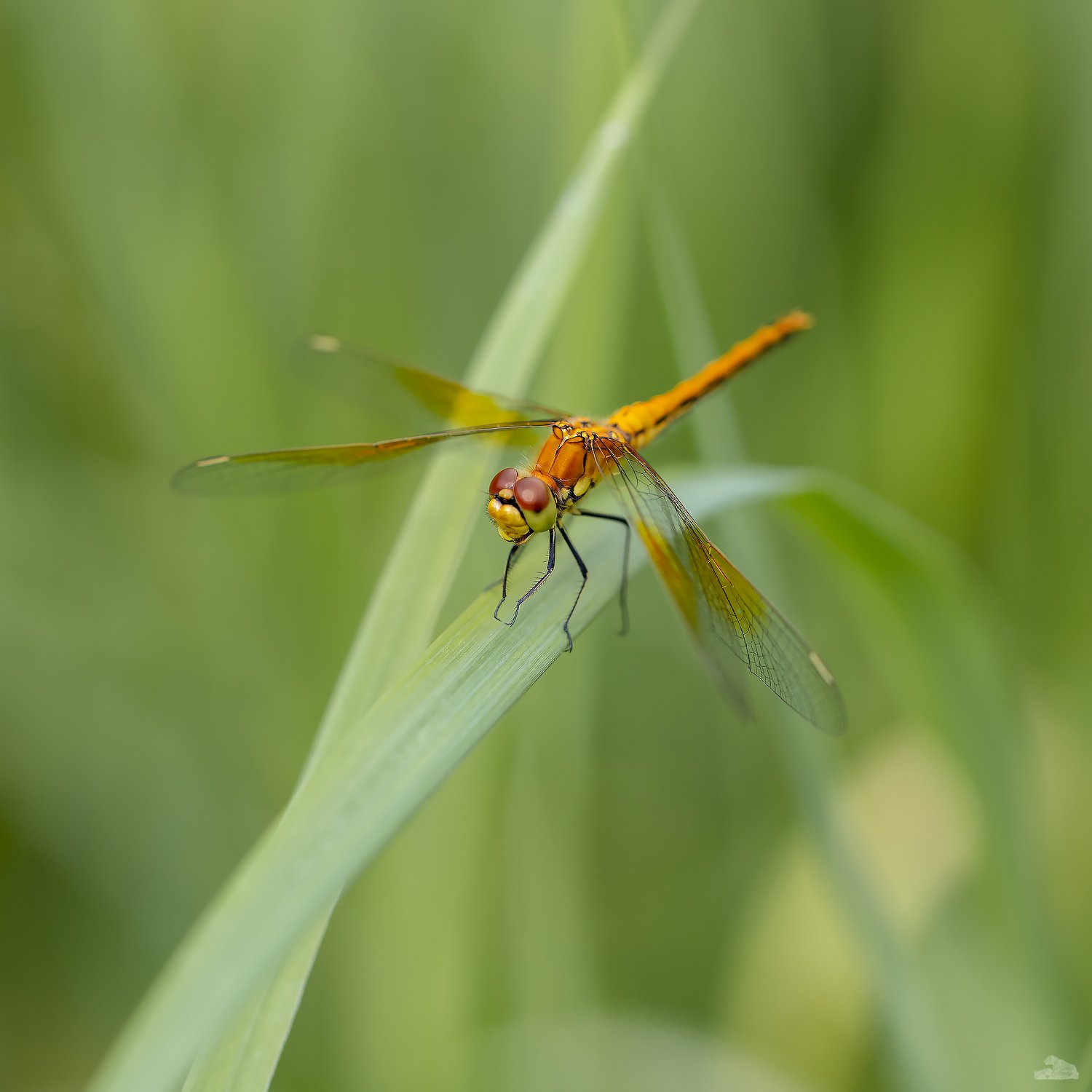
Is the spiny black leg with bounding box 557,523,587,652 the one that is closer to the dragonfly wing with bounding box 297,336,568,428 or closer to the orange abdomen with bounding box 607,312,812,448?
the dragonfly wing with bounding box 297,336,568,428

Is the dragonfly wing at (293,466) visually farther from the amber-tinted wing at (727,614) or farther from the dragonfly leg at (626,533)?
the amber-tinted wing at (727,614)

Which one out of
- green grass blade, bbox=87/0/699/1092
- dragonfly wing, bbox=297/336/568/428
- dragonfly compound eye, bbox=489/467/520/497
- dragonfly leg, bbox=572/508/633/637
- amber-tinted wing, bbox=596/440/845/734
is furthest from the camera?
dragonfly wing, bbox=297/336/568/428

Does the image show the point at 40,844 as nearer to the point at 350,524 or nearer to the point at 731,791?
the point at 350,524

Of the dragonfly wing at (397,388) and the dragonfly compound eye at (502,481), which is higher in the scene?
the dragonfly compound eye at (502,481)

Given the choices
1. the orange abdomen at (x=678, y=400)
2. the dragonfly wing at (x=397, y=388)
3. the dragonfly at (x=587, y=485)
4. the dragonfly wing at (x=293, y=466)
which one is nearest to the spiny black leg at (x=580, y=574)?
the dragonfly at (x=587, y=485)

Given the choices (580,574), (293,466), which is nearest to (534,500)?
(580,574)

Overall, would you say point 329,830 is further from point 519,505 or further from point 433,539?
point 519,505

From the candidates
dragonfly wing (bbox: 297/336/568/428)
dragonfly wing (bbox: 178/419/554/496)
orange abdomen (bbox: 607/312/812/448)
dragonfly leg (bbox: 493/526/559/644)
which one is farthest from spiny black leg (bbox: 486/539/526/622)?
orange abdomen (bbox: 607/312/812/448)
